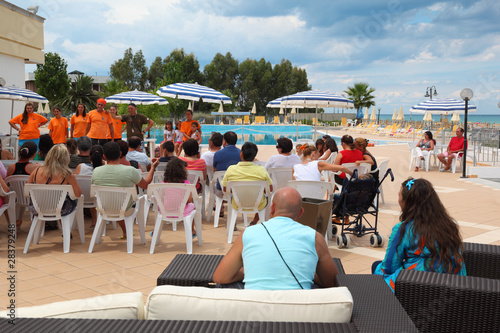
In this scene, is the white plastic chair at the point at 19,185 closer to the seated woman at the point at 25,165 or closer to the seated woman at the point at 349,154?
the seated woman at the point at 25,165

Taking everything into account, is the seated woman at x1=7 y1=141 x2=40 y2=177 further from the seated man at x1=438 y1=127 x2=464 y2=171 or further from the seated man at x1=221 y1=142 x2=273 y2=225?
the seated man at x1=438 y1=127 x2=464 y2=171

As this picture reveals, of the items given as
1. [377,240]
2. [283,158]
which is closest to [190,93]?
[283,158]

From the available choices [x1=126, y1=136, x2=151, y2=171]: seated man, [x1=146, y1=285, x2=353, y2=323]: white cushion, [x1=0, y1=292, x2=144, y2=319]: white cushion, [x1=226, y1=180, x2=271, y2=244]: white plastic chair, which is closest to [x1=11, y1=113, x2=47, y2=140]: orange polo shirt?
[x1=126, y1=136, x2=151, y2=171]: seated man

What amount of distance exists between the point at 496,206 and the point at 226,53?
47371 millimetres

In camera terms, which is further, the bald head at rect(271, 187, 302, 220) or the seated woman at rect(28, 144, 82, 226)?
the seated woman at rect(28, 144, 82, 226)

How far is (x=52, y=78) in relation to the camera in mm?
39594

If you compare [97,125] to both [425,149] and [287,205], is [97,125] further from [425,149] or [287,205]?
[425,149]

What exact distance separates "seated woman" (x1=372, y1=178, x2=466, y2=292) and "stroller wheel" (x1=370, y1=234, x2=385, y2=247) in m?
2.70

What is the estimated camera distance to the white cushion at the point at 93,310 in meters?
1.65

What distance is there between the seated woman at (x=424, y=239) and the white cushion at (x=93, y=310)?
5.71 feet

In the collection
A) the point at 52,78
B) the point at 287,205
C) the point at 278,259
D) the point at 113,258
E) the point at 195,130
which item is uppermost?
the point at 52,78

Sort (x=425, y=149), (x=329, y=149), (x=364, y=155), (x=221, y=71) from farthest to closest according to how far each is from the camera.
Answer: (x=221, y=71), (x=425, y=149), (x=329, y=149), (x=364, y=155)

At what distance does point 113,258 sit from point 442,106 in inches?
534

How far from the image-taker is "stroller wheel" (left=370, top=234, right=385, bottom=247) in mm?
5625
